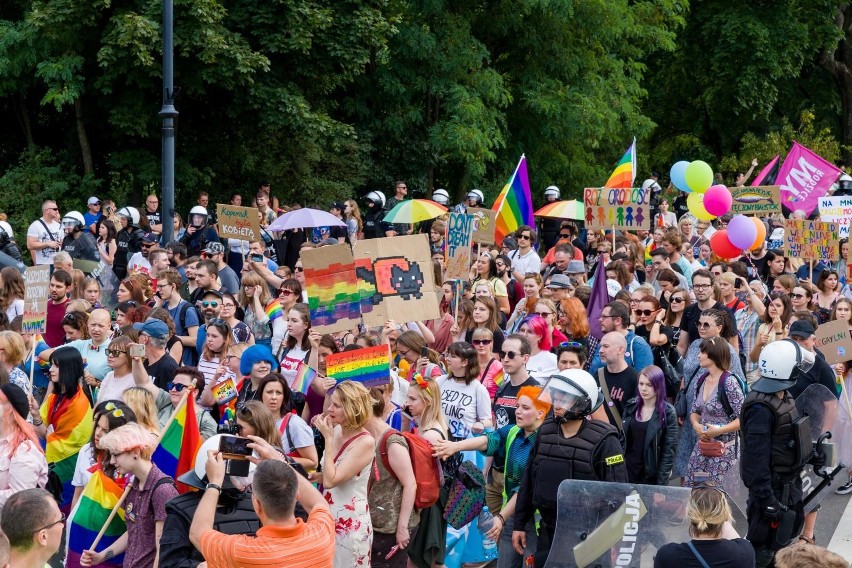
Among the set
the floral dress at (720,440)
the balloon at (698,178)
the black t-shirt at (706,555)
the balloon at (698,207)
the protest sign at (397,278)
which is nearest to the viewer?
the black t-shirt at (706,555)

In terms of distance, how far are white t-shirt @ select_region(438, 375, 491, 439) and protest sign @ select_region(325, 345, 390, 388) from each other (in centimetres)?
52

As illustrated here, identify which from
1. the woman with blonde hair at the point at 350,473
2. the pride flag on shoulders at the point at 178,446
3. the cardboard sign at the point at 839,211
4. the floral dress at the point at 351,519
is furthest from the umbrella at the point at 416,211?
the pride flag on shoulders at the point at 178,446

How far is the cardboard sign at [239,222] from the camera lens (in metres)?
14.0

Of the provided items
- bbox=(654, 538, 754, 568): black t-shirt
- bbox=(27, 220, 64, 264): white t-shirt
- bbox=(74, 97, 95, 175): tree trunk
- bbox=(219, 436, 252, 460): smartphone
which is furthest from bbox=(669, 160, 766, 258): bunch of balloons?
bbox=(74, 97, 95, 175): tree trunk

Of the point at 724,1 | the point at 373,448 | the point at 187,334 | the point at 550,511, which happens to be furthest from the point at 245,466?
the point at 724,1

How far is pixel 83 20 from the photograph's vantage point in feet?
66.7

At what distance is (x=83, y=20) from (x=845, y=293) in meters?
13.2

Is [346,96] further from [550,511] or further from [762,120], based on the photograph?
[550,511]

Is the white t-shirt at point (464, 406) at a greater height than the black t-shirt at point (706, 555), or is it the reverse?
the black t-shirt at point (706, 555)

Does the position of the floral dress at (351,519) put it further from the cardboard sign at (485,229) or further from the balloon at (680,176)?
the balloon at (680,176)

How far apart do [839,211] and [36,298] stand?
10842mm

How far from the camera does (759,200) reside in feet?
53.1

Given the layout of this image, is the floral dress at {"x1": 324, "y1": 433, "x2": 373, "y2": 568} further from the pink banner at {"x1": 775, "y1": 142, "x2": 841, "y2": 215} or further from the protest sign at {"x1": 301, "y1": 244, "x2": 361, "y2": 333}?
the pink banner at {"x1": 775, "y1": 142, "x2": 841, "y2": 215}

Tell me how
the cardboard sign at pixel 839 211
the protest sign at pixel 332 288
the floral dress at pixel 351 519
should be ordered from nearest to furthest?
1. the floral dress at pixel 351 519
2. the protest sign at pixel 332 288
3. the cardboard sign at pixel 839 211
